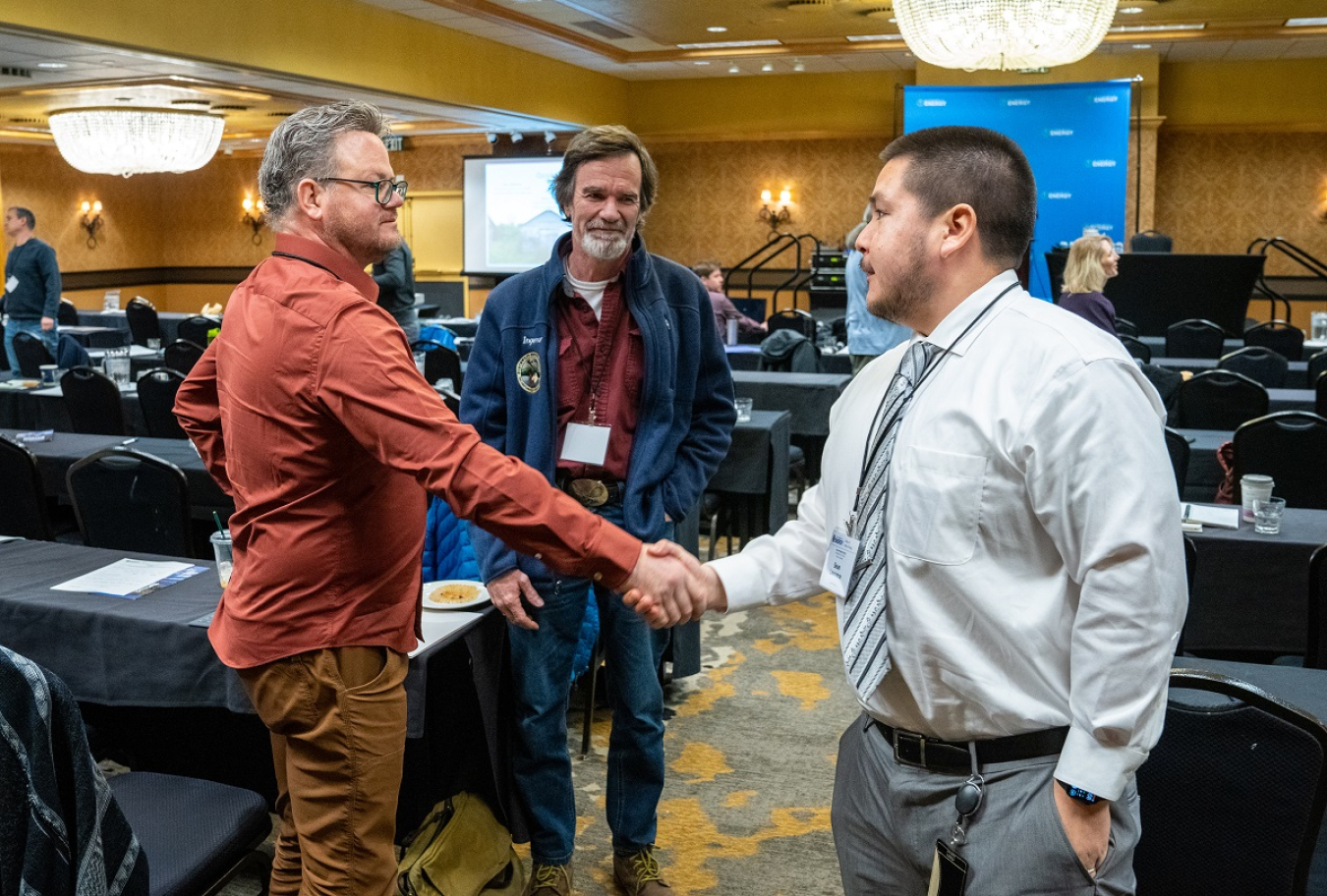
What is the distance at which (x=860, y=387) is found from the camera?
1717mm

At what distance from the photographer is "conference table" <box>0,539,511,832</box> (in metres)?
2.45

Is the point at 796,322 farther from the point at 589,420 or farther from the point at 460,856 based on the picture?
the point at 460,856

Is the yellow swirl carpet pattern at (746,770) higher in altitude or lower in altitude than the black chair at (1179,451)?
lower

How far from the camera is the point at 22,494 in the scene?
3877 millimetres

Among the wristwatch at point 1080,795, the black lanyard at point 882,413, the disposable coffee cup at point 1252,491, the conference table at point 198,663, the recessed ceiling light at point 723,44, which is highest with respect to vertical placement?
the recessed ceiling light at point 723,44

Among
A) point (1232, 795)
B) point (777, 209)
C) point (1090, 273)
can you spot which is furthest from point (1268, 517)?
point (777, 209)

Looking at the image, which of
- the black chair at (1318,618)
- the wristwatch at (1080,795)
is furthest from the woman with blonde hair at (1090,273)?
the wristwatch at (1080,795)

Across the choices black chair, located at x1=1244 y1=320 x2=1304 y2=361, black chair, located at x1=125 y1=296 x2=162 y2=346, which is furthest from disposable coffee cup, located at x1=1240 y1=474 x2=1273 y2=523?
black chair, located at x1=125 y1=296 x2=162 y2=346

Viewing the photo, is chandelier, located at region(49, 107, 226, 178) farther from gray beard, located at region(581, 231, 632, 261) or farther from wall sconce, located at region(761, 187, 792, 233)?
gray beard, located at region(581, 231, 632, 261)

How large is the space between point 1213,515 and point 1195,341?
5.60 metres

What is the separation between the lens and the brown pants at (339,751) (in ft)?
6.15

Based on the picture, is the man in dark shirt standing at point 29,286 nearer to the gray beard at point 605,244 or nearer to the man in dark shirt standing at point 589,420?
the man in dark shirt standing at point 589,420

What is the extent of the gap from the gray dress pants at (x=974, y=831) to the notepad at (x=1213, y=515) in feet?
7.15

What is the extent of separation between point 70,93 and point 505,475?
458 inches
